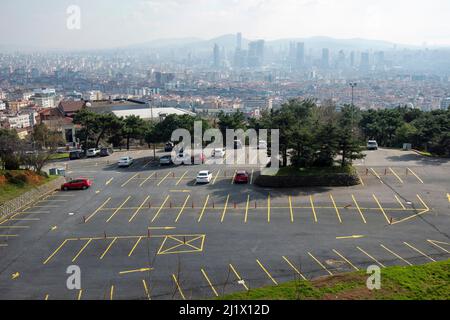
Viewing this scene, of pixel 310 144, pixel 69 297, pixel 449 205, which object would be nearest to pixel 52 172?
pixel 310 144

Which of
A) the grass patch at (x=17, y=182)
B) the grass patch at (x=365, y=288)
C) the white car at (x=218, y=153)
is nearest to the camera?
the grass patch at (x=365, y=288)

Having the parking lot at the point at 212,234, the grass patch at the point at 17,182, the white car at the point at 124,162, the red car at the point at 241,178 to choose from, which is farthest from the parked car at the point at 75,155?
the red car at the point at 241,178

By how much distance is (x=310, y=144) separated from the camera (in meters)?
23.1

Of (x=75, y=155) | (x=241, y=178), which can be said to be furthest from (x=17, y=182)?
(x=75, y=155)

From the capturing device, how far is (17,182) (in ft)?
72.2

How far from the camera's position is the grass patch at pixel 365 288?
34.9ft

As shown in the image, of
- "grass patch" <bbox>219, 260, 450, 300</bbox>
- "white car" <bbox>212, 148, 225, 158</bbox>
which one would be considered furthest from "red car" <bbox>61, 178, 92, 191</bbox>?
"grass patch" <bbox>219, 260, 450, 300</bbox>

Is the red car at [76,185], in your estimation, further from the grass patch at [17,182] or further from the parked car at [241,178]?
the parked car at [241,178]

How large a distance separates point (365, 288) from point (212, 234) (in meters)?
6.29

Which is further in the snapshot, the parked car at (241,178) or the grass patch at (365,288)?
the parked car at (241,178)

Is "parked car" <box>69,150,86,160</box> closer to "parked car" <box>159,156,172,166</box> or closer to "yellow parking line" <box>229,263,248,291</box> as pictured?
"parked car" <box>159,156,172,166</box>

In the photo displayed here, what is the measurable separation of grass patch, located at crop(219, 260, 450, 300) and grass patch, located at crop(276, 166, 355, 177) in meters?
10.2

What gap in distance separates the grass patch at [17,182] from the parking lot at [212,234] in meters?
1.03

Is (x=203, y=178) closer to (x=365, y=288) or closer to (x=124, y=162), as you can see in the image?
(x=124, y=162)
